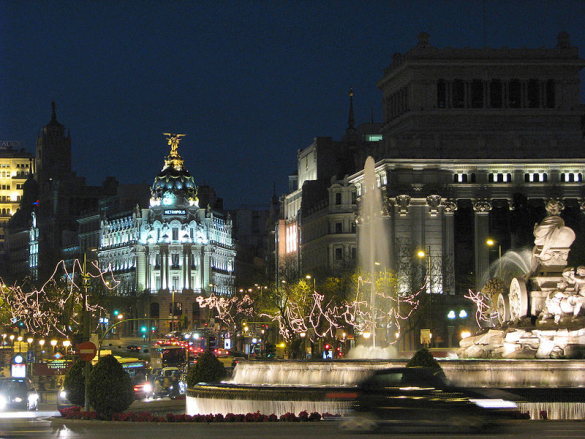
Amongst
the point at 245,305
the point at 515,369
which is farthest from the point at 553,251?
the point at 245,305

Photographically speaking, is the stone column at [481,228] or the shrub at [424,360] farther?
the stone column at [481,228]

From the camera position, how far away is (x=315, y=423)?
36.6 meters

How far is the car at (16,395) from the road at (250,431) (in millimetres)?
18188

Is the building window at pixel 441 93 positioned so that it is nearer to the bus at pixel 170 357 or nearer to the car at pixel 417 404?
the bus at pixel 170 357

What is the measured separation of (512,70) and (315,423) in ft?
357

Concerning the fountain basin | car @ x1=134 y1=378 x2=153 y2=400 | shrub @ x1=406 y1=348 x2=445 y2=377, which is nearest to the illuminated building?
car @ x1=134 y1=378 x2=153 y2=400

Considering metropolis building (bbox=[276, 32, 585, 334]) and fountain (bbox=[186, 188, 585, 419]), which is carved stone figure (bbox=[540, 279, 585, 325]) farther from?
metropolis building (bbox=[276, 32, 585, 334])

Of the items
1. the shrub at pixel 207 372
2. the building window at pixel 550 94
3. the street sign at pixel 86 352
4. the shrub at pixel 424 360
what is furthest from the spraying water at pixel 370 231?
the street sign at pixel 86 352

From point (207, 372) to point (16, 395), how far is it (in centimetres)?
1694

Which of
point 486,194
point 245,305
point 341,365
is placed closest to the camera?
point 341,365

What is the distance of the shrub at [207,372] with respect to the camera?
4631 cm

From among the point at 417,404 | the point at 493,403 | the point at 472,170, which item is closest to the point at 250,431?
A: the point at 417,404

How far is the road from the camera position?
107 feet

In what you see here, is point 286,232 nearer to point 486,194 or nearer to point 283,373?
point 486,194
